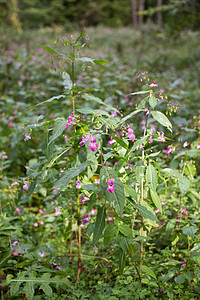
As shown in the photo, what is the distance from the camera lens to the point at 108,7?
2933 cm

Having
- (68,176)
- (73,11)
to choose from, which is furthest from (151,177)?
(73,11)

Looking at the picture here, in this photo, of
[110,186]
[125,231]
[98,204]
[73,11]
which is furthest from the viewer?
[73,11]

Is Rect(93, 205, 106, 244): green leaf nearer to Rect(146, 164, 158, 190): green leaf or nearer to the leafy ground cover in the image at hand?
the leafy ground cover

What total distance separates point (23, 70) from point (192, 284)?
6.48 metres

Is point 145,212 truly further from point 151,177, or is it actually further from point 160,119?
point 160,119

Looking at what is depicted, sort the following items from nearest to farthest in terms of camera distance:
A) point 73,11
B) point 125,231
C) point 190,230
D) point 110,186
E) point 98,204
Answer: point 110,186, point 125,231, point 190,230, point 98,204, point 73,11

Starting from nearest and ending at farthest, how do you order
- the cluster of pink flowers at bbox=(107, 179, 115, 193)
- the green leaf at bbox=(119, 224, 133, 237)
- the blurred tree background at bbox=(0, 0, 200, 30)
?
the cluster of pink flowers at bbox=(107, 179, 115, 193) → the green leaf at bbox=(119, 224, 133, 237) → the blurred tree background at bbox=(0, 0, 200, 30)

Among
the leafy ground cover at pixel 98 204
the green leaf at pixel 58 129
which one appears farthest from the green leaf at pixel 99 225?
the green leaf at pixel 58 129

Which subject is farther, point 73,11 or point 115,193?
point 73,11

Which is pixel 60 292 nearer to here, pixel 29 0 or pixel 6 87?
pixel 6 87

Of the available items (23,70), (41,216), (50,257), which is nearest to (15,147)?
(41,216)

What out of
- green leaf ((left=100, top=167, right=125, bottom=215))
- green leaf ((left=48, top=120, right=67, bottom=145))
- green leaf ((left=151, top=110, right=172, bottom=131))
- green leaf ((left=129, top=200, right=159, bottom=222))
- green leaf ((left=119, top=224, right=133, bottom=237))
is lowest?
green leaf ((left=119, top=224, right=133, bottom=237))

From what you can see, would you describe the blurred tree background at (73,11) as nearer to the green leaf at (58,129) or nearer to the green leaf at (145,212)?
the green leaf at (58,129)

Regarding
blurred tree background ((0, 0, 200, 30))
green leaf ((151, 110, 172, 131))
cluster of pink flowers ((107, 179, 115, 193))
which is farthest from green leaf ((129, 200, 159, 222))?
blurred tree background ((0, 0, 200, 30))
